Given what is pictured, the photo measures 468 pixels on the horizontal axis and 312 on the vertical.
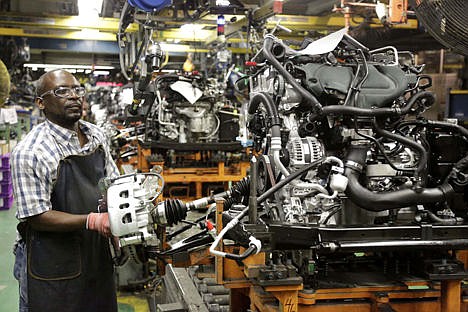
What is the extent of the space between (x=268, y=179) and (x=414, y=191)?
73 centimetres

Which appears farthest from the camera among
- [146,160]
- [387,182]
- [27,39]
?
[27,39]

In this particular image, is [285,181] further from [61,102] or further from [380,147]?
[61,102]

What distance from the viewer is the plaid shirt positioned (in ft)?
8.61

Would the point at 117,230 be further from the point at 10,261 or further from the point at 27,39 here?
the point at 27,39

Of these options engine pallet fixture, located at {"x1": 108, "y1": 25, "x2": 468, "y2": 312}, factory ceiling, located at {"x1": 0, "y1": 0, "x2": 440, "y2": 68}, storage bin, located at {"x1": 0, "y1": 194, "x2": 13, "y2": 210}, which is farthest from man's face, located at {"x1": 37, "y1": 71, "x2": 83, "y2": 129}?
storage bin, located at {"x1": 0, "y1": 194, "x2": 13, "y2": 210}

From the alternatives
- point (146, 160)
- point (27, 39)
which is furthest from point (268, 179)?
point (27, 39)

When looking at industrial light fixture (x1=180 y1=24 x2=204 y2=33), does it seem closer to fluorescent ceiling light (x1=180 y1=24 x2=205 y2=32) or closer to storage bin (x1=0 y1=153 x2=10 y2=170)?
fluorescent ceiling light (x1=180 y1=24 x2=205 y2=32)

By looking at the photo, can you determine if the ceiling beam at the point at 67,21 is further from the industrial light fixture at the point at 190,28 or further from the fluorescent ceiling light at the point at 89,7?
the industrial light fixture at the point at 190,28

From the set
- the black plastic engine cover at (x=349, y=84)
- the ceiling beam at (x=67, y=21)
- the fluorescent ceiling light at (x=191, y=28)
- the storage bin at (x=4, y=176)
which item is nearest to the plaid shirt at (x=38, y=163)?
the black plastic engine cover at (x=349, y=84)

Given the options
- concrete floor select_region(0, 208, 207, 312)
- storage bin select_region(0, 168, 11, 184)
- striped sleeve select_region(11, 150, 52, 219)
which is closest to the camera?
striped sleeve select_region(11, 150, 52, 219)

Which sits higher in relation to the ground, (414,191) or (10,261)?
(414,191)

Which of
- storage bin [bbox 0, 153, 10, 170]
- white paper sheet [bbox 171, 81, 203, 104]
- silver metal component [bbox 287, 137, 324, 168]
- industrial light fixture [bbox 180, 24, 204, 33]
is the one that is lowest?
storage bin [bbox 0, 153, 10, 170]

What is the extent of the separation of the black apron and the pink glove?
27 cm

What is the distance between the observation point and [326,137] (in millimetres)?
2906
